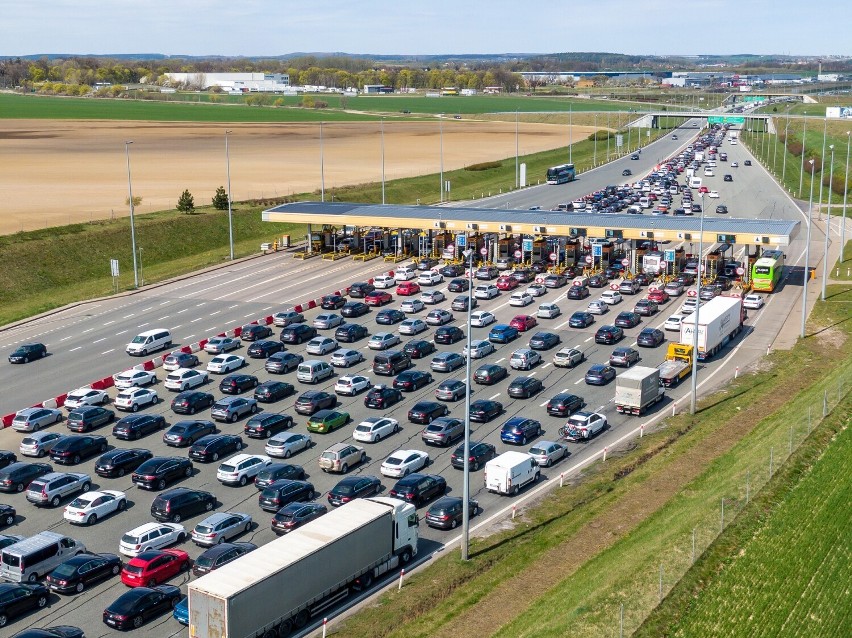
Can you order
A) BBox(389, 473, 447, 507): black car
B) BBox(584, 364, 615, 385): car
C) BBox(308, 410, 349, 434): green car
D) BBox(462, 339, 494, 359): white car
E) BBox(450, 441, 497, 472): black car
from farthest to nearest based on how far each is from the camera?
1. BBox(462, 339, 494, 359): white car
2. BBox(584, 364, 615, 385): car
3. BBox(308, 410, 349, 434): green car
4. BBox(450, 441, 497, 472): black car
5. BBox(389, 473, 447, 507): black car

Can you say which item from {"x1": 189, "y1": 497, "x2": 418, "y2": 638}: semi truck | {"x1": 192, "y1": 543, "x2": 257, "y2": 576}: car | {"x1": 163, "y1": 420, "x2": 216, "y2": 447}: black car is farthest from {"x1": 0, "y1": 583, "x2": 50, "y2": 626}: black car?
{"x1": 163, "y1": 420, "x2": 216, "y2": 447}: black car

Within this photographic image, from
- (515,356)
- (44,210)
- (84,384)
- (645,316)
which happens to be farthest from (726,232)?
(44,210)

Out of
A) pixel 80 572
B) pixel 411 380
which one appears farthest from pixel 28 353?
pixel 80 572

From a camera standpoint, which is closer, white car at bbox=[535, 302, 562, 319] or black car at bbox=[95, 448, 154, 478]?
black car at bbox=[95, 448, 154, 478]

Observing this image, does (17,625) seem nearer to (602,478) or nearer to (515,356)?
(602,478)

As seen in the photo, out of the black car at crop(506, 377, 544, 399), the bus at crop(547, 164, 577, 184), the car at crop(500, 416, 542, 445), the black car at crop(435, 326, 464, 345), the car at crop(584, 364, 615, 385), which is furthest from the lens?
the bus at crop(547, 164, 577, 184)

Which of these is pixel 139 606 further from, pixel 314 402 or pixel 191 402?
pixel 191 402

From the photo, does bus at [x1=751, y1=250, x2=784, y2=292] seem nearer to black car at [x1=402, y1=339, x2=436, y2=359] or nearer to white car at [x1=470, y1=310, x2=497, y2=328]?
white car at [x1=470, y1=310, x2=497, y2=328]
